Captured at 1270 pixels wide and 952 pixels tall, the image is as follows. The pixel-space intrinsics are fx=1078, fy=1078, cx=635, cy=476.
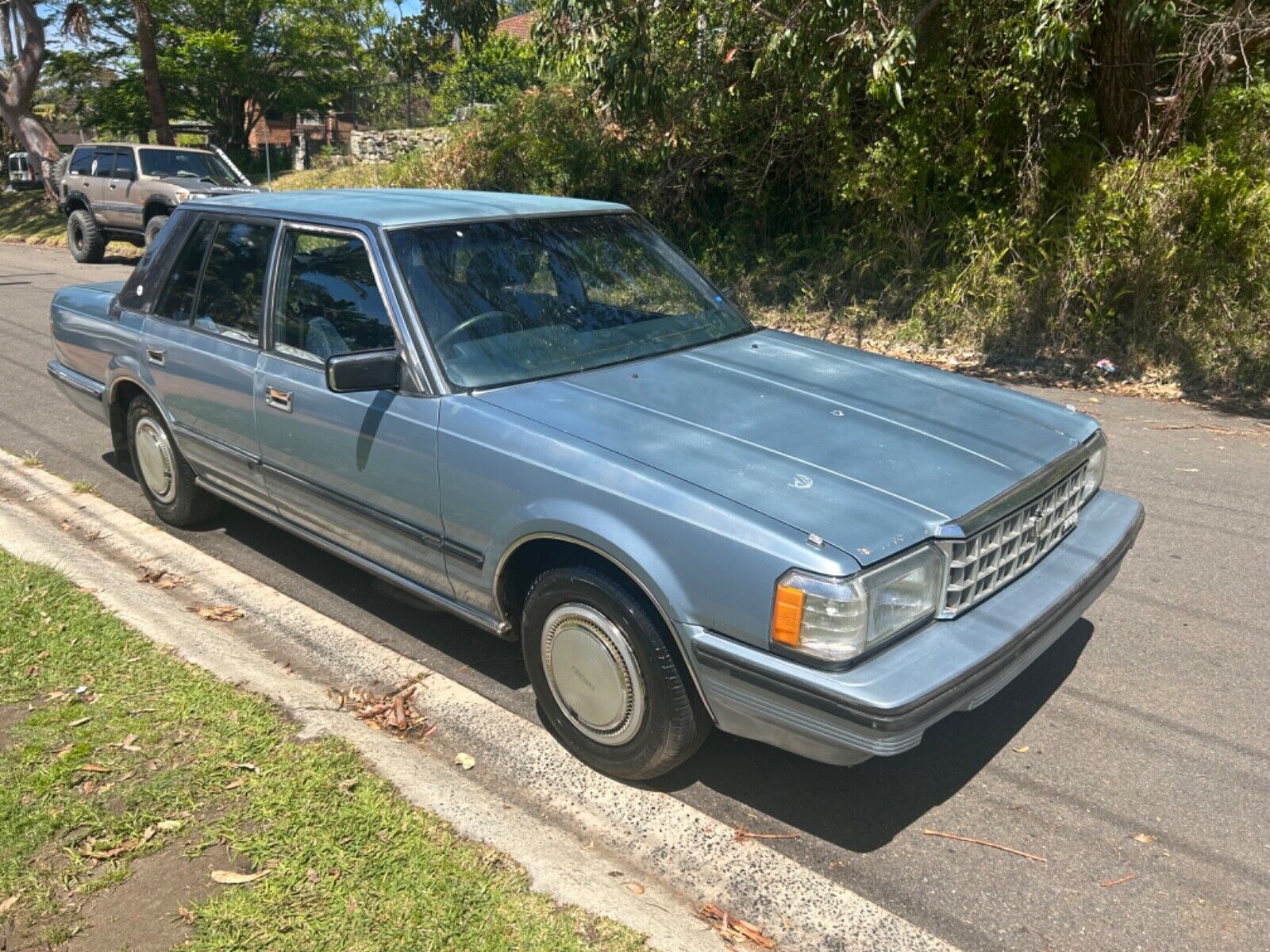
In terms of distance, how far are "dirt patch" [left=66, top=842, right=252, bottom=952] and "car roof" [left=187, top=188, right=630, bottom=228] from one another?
2.20 metres

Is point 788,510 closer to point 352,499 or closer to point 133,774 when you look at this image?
point 352,499

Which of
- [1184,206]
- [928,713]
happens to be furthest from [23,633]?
[1184,206]

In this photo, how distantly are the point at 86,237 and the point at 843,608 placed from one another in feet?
63.0

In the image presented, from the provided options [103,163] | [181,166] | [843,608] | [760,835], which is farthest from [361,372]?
[103,163]

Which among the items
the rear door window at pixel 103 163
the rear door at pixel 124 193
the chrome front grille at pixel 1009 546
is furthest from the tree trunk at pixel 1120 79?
the rear door window at pixel 103 163

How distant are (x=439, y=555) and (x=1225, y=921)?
2497 mm

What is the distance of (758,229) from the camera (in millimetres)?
13203

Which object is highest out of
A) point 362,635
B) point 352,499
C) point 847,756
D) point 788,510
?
point 788,510

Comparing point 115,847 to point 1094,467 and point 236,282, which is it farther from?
point 1094,467

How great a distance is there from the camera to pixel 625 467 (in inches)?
120

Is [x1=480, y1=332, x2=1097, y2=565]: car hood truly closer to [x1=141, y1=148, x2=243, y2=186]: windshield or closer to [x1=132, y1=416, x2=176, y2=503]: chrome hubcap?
[x1=132, y1=416, x2=176, y2=503]: chrome hubcap

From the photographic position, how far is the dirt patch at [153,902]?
2607mm

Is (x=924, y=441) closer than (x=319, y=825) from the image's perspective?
No

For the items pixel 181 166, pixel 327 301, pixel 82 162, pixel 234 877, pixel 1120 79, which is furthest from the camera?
pixel 82 162
